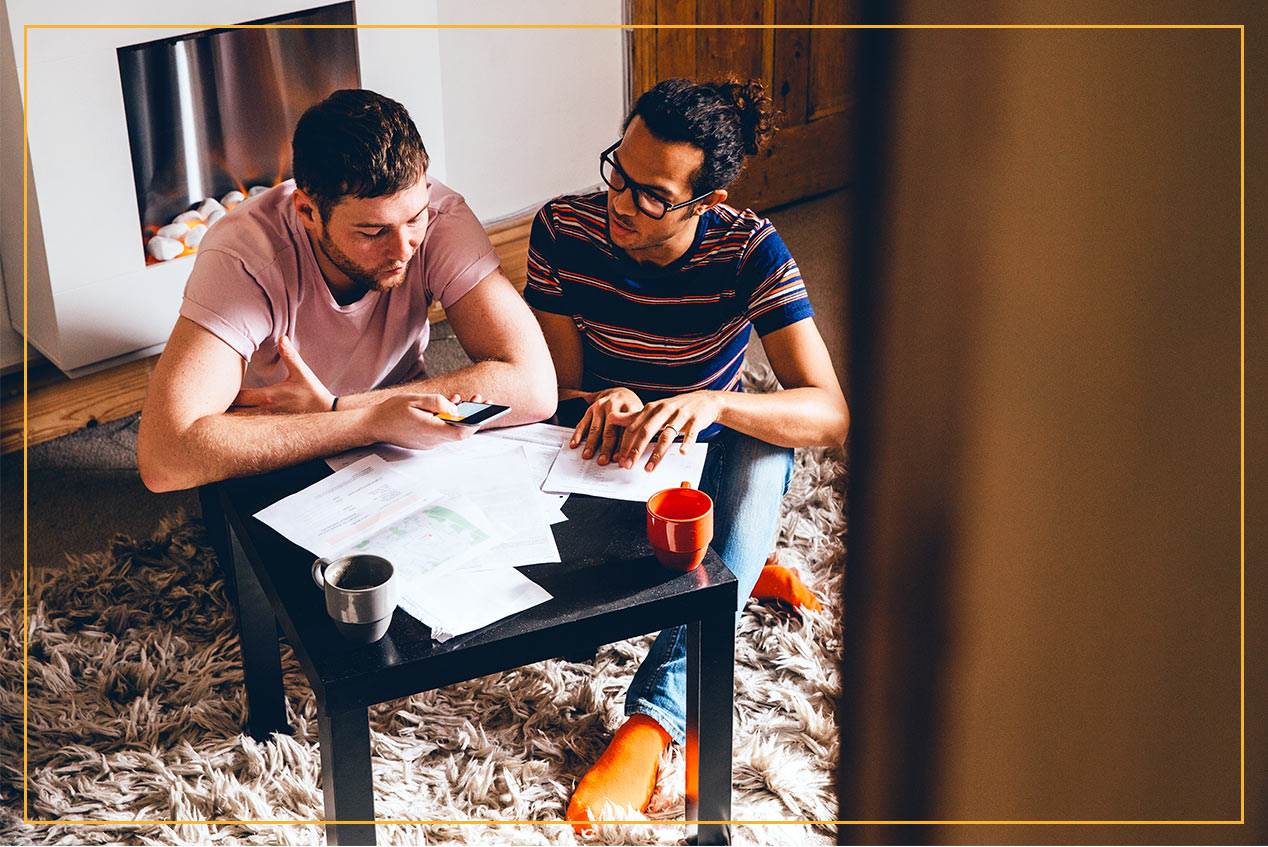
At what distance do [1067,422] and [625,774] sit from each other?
58.9 inches

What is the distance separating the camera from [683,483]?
136 cm

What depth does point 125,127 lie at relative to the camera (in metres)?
2.27

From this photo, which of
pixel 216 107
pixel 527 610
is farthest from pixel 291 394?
pixel 216 107

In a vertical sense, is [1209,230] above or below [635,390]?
above

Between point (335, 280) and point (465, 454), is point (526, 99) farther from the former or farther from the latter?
point (465, 454)

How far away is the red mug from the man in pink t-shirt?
356mm

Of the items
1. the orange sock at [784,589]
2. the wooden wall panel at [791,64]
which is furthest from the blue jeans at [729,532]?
the wooden wall panel at [791,64]

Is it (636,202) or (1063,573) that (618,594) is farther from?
(1063,573)

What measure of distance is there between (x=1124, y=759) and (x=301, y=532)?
1288 mm

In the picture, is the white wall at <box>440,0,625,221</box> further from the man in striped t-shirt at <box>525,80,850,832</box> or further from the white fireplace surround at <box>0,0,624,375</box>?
the man in striped t-shirt at <box>525,80,850,832</box>

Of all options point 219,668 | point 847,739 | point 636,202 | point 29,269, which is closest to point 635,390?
point 636,202

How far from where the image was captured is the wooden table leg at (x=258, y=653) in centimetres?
147

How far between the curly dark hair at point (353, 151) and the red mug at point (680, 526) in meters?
0.59

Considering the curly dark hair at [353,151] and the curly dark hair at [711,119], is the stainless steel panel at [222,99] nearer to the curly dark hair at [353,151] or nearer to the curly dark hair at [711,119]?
the curly dark hair at [353,151]
